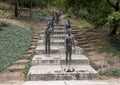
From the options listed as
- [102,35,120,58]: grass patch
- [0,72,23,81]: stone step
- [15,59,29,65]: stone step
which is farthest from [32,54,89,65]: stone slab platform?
[102,35,120,58]: grass patch

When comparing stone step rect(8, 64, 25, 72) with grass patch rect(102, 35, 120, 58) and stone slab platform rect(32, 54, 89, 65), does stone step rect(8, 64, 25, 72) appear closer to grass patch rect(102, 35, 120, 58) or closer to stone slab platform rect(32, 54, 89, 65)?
stone slab platform rect(32, 54, 89, 65)

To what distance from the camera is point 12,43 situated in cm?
1588

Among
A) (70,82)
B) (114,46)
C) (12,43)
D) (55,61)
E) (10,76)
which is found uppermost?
(12,43)

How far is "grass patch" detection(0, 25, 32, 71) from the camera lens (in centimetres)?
1346

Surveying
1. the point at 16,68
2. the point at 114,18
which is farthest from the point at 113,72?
the point at 16,68

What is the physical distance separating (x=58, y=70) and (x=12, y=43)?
5.38 meters

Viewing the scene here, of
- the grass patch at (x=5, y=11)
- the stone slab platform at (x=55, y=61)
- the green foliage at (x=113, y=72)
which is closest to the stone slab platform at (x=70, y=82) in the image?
the green foliage at (x=113, y=72)

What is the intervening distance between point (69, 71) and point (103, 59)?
346cm

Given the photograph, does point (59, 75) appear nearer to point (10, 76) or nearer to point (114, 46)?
point (10, 76)

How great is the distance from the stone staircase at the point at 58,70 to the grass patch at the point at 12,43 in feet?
4.02

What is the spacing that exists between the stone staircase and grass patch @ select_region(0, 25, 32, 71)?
123 cm

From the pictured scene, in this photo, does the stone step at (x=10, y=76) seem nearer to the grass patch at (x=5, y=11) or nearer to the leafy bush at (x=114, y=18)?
the leafy bush at (x=114, y=18)

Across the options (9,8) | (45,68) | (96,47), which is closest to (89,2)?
(96,47)

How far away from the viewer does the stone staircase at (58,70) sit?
10.4m
